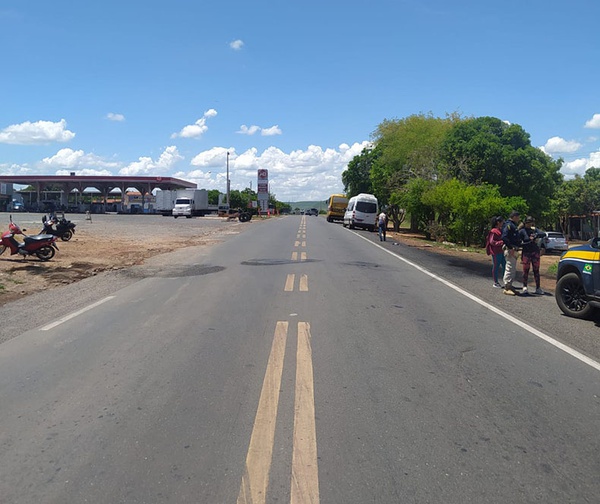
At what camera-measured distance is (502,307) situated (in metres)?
9.66

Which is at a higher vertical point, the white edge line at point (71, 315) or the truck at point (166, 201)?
the truck at point (166, 201)

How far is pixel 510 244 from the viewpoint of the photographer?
1106 cm

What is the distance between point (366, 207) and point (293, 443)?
39.6 metres

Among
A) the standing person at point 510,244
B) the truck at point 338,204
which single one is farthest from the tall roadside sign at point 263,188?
the standing person at point 510,244

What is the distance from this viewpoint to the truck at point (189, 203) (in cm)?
6241

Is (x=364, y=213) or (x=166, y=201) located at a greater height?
(x=166, y=201)

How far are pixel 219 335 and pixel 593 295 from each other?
5895 mm

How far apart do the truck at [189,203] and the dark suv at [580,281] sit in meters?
56.5

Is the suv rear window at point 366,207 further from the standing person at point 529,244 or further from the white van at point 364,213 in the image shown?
the standing person at point 529,244

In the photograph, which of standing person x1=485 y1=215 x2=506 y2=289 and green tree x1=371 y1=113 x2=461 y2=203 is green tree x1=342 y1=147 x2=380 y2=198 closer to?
green tree x1=371 y1=113 x2=461 y2=203

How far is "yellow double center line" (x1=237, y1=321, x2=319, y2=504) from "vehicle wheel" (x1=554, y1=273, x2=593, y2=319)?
540 cm

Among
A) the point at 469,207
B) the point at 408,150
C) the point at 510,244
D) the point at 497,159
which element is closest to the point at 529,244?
the point at 510,244

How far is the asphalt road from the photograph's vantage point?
3.37m

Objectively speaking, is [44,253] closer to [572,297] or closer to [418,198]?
[572,297]
